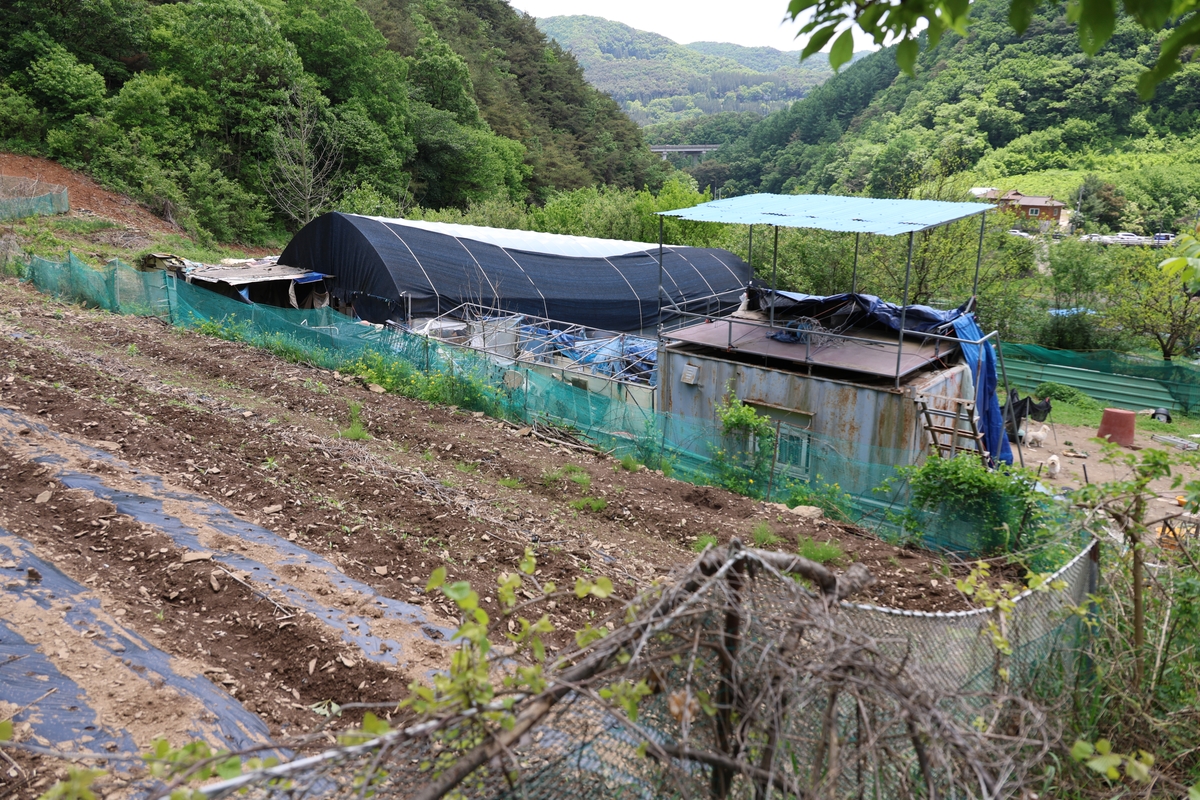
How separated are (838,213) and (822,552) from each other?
6.77m

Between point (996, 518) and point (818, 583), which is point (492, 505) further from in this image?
point (818, 583)

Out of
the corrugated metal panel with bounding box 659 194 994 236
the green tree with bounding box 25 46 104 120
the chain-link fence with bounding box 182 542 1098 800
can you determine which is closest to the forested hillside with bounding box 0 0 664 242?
the green tree with bounding box 25 46 104 120

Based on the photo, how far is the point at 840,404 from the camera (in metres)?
12.3

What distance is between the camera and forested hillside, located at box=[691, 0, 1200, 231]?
61.6 meters

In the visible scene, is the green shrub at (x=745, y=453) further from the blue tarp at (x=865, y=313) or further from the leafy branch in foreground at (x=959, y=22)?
the leafy branch in foreground at (x=959, y=22)

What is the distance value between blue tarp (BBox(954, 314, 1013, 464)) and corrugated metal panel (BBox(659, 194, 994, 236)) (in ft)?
6.54

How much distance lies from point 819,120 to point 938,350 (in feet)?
285

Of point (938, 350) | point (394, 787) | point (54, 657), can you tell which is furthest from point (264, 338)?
point (394, 787)

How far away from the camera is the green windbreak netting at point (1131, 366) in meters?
21.3

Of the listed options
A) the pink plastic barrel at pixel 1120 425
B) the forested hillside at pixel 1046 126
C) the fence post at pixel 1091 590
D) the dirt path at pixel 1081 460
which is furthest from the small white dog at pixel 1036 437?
the forested hillside at pixel 1046 126

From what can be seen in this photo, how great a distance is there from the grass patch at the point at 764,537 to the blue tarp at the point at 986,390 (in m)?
5.71

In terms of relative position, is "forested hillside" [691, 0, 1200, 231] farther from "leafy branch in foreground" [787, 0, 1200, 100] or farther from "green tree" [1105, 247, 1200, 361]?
"leafy branch in foreground" [787, 0, 1200, 100]

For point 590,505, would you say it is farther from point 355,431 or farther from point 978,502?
point 978,502

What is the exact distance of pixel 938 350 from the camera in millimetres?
13445
